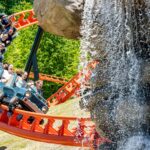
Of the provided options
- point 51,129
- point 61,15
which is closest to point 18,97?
point 51,129

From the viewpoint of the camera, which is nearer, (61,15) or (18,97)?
(61,15)

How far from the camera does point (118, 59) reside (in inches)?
243

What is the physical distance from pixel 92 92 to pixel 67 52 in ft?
41.4

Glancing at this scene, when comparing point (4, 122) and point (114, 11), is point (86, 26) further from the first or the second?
point (4, 122)

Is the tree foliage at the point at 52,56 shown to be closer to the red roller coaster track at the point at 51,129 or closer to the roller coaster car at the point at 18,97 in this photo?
the roller coaster car at the point at 18,97

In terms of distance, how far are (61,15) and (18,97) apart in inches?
81.7

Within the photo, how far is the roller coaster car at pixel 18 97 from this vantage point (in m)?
8.42

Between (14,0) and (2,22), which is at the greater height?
(2,22)

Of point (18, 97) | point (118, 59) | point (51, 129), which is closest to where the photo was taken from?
point (118, 59)

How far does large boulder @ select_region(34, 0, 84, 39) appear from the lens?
22.4ft

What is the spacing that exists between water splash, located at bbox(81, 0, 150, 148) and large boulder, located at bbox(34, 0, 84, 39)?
423 millimetres

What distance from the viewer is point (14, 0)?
26125 mm

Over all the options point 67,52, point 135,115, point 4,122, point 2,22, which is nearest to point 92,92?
point 135,115

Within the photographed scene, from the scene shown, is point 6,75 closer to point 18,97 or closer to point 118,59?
point 18,97
